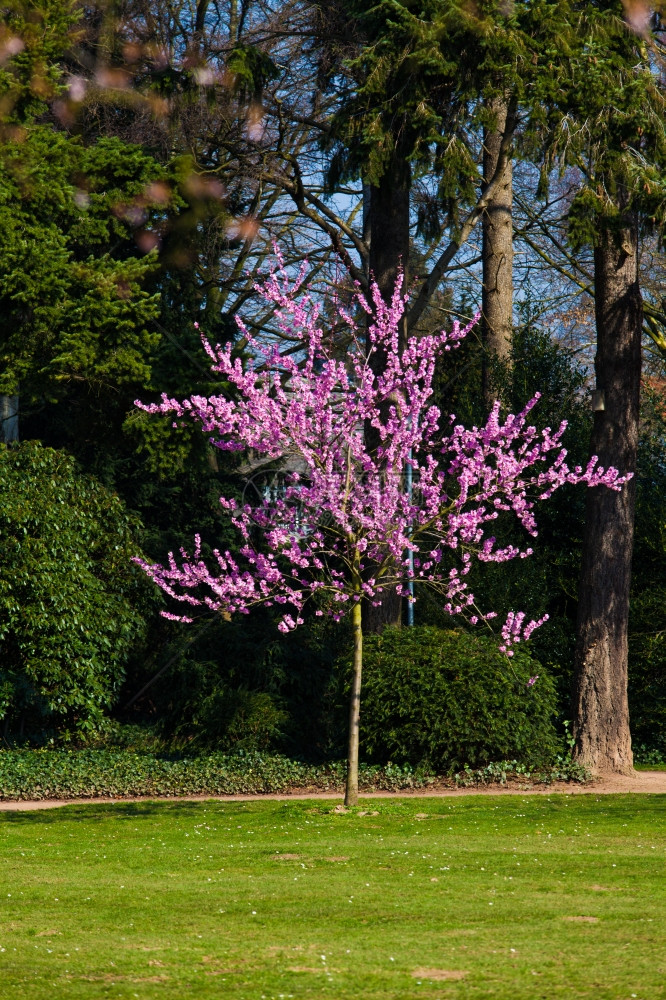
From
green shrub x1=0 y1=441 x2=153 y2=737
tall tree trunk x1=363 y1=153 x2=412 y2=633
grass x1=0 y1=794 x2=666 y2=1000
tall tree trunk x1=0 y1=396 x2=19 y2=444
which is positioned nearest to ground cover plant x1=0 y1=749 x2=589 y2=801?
green shrub x1=0 y1=441 x2=153 y2=737

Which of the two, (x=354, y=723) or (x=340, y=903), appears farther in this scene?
(x=354, y=723)

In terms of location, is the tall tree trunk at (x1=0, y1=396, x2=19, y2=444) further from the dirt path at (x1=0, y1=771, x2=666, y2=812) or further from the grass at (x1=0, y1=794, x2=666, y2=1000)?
the grass at (x1=0, y1=794, x2=666, y2=1000)

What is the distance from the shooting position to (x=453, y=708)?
1423 centimetres

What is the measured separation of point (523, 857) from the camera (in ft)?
31.1

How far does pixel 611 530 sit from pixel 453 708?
2.99m

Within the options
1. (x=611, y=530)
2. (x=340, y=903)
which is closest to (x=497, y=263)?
(x=611, y=530)

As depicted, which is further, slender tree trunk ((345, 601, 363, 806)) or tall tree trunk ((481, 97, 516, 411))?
tall tree trunk ((481, 97, 516, 411))

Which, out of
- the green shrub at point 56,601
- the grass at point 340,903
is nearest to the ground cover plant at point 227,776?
the green shrub at point 56,601

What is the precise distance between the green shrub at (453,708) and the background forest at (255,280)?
34mm

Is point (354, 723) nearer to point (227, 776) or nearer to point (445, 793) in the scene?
point (445, 793)

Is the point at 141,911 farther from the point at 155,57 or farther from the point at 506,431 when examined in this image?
the point at 155,57

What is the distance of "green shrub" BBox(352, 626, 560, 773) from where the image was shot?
14273 millimetres

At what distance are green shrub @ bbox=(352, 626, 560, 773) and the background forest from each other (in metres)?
0.03

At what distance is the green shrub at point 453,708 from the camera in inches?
562
